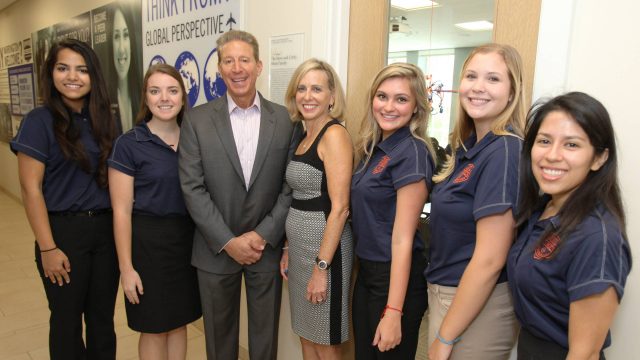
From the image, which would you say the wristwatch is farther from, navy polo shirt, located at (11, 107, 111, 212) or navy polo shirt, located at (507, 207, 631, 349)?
navy polo shirt, located at (11, 107, 111, 212)

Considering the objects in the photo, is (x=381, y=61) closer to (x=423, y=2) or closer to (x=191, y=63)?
(x=423, y=2)

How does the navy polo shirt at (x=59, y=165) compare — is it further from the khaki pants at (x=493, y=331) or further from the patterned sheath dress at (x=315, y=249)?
the khaki pants at (x=493, y=331)

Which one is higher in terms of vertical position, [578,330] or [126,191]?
[126,191]

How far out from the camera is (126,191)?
1.92 metres

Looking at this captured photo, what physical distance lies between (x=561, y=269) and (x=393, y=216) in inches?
25.1

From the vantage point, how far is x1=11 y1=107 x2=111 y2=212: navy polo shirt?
1.91 metres

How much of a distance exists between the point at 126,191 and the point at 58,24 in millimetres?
4480

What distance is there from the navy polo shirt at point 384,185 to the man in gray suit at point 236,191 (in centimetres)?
47

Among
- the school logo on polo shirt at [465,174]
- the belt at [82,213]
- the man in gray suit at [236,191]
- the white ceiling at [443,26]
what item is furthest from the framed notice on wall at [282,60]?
the school logo on polo shirt at [465,174]

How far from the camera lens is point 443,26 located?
6.01 ft

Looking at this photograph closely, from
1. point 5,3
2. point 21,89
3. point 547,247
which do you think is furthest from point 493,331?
point 5,3

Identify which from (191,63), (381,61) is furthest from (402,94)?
(191,63)

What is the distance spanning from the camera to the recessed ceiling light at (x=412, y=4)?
1.90 meters

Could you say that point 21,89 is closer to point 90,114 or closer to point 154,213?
point 90,114
